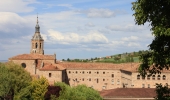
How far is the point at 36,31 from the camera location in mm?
91938

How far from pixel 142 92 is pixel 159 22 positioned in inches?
1500

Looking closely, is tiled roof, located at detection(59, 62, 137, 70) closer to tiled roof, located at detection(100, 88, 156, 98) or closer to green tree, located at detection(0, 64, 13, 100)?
tiled roof, located at detection(100, 88, 156, 98)

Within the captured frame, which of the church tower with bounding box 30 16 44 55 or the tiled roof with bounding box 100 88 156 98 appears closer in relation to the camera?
the tiled roof with bounding box 100 88 156 98

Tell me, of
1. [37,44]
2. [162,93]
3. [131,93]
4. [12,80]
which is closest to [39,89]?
[12,80]

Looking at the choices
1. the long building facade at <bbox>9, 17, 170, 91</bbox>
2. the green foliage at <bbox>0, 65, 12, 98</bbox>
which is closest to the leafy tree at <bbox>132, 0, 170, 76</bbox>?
the green foliage at <bbox>0, 65, 12, 98</bbox>

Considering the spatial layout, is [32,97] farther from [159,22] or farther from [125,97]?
[159,22]

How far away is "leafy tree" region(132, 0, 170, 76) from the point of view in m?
12.5

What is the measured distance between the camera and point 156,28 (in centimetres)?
1254

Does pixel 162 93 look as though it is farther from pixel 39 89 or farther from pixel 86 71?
pixel 86 71

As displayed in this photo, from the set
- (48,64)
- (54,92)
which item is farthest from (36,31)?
(54,92)

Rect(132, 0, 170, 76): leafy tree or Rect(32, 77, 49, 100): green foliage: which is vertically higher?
Rect(132, 0, 170, 76): leafy tree

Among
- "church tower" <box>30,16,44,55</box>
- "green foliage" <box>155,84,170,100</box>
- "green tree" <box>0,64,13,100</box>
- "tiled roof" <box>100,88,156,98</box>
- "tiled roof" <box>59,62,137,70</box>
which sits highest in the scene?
"church tower" <box>30,16,44,55</box>

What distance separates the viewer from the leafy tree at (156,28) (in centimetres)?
1250

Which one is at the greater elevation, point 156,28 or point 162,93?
point 156,28
